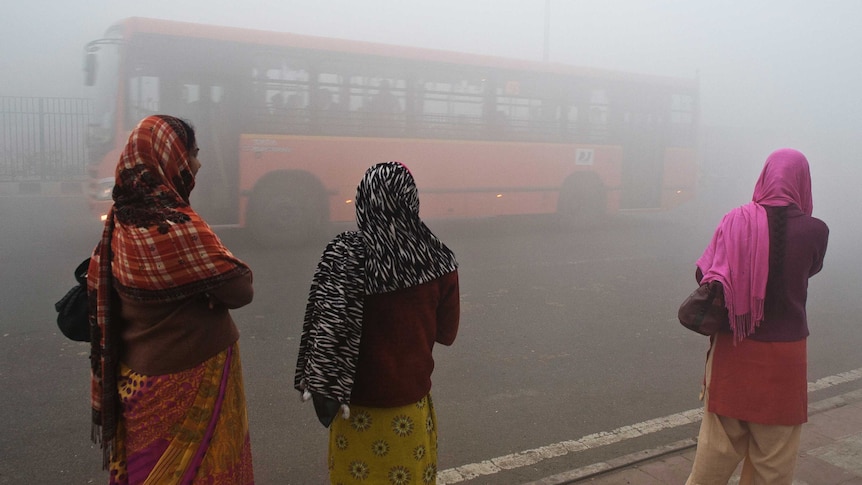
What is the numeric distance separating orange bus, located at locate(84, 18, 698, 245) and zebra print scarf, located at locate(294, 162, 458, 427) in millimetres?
7314

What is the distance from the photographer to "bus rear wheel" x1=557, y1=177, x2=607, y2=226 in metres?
12.0

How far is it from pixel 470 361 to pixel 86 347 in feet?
8.91

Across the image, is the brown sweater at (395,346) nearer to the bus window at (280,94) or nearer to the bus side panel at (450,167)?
the bus side panel at (450,167)

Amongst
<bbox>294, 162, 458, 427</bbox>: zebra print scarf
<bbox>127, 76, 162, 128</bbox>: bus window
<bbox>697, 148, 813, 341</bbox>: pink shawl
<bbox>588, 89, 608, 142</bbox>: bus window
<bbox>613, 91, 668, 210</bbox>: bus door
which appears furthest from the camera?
<bbox>613, 91, 668, 210</bbox>: bus door

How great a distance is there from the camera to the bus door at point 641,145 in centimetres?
1276

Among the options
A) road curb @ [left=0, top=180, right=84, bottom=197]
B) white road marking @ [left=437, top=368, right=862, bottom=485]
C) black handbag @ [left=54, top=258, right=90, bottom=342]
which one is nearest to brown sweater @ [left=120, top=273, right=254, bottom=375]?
black handbag @ [left=54, top=258, right=90, bottom=342]

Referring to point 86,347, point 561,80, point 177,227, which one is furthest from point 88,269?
point 561,80

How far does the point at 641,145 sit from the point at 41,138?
15.5 m

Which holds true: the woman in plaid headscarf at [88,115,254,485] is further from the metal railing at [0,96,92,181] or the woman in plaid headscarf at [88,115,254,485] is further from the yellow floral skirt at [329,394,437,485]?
the metal railing at [0,96,92,181]

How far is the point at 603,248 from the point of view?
10008 millimetres

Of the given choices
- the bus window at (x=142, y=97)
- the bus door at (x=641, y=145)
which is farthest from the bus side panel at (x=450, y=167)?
the bus window at (x=142, y=97)

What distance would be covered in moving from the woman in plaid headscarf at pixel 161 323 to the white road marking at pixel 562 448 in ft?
4.37

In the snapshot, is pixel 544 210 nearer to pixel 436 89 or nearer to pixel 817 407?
pixel 436 89

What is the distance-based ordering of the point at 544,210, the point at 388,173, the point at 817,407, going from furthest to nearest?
the point at 544,210 → the point at 817,407 → the point at 388,173
